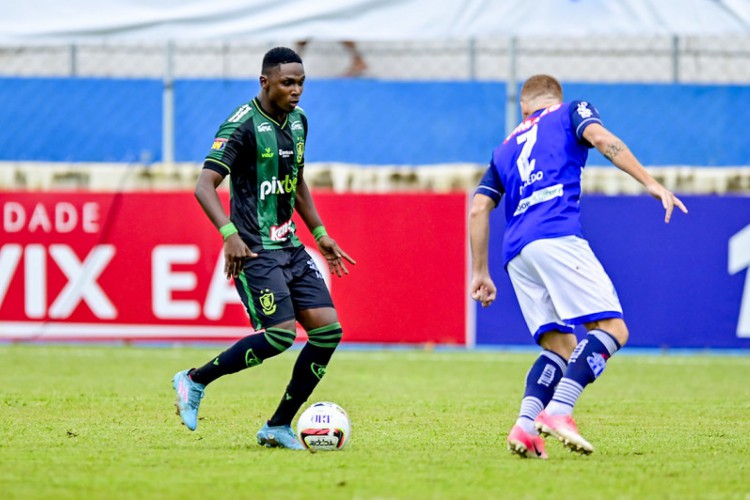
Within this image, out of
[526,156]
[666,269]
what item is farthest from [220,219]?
[666,269]

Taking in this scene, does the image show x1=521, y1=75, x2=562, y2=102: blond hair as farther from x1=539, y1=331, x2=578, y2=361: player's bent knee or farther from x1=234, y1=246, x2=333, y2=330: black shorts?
x1=234, y1=246, x2=333, y2=330: black shorts

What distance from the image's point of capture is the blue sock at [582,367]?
22.0 feet

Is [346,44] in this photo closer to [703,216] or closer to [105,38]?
[105,38]

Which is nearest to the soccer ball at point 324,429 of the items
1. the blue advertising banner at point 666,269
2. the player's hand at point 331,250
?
the player's hand at point 331,250

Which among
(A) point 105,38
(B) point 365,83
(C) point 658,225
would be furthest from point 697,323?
(A) point 105,38

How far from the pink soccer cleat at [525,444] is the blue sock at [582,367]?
0.64ft

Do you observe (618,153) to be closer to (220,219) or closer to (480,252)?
(480,252)

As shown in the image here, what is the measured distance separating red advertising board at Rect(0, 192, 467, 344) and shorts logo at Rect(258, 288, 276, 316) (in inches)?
258

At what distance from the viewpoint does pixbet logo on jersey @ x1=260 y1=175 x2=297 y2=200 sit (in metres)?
7.28

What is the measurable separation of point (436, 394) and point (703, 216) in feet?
14.7

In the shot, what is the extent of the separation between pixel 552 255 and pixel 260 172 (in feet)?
5.18

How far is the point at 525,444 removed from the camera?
22.1ft

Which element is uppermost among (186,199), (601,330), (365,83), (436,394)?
(365,83)

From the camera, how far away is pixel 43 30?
46.0 ft
